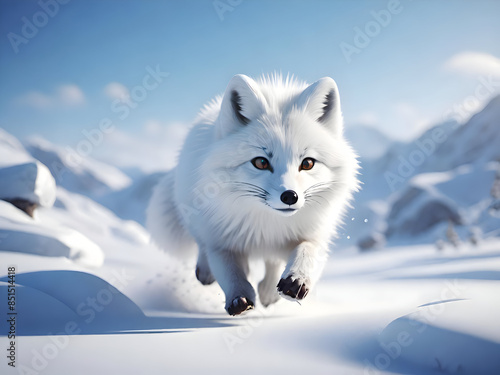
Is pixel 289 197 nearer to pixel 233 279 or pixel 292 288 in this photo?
pixel 292 288

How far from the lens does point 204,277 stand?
8.38 ft

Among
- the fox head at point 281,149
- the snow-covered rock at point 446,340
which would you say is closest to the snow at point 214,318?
the snow-covered rock at point 446,340

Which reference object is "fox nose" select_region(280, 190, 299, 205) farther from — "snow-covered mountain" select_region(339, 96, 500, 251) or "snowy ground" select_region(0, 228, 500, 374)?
"snow-covered mountain" select_region(339, 96, 500, 251)

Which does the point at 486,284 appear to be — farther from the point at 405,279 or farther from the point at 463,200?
the point at 463,200

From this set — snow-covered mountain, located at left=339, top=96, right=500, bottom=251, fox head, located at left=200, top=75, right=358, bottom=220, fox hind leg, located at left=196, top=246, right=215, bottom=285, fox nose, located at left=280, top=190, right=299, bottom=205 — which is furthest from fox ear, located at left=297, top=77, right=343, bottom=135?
snow-covered mountain, located at left=339, top=96, right=500, bottom=251

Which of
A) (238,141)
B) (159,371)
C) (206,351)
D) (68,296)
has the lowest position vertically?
(159,371)

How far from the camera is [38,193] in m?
3.29

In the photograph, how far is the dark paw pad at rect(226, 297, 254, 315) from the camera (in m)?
1.91

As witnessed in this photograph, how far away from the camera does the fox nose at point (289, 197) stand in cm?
Answer: 171

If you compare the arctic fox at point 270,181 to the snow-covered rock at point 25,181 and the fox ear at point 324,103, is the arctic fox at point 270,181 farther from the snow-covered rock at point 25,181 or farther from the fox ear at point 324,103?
the snow-covered rock at point 25,181

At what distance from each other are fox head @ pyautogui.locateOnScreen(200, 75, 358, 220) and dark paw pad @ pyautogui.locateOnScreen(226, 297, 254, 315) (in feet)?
1.48

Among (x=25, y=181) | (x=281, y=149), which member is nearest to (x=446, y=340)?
(x=281, y=149)

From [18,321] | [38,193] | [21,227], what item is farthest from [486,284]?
[38,193]

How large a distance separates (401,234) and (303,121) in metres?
7.48
